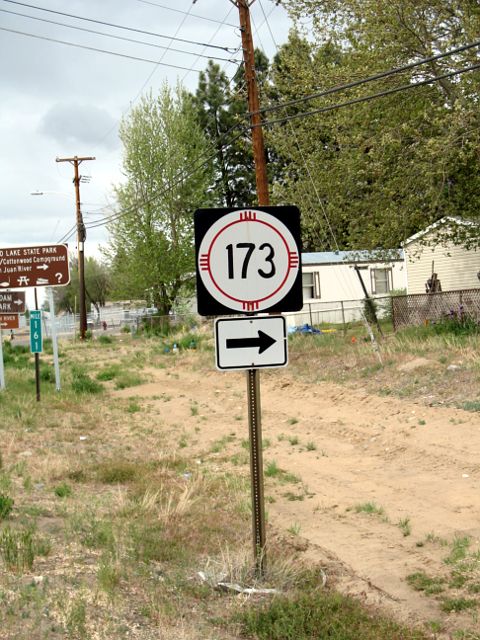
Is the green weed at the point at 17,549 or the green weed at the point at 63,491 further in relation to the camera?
the green weed at the point at 63,491

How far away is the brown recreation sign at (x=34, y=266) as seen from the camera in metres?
18.3

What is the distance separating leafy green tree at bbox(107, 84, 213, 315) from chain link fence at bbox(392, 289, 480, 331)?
23.2 meters

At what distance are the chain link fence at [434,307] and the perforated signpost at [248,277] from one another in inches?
623

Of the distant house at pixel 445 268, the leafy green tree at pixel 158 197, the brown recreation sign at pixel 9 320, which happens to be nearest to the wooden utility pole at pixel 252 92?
the brown recreation sign at pixel 9 320

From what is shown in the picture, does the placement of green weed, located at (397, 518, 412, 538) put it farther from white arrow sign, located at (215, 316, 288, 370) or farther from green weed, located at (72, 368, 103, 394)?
green weed, located at (72, 368, 103, 394)

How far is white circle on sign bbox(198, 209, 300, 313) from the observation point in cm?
556

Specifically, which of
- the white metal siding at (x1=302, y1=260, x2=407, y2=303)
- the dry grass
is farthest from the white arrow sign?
the white metal siding at (x1=302, y1=260, x2=407, y2=303)

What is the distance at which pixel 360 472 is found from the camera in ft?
35.6

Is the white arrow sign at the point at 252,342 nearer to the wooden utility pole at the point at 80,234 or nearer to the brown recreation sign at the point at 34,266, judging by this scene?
the brown recreation sign at the point at 34,266

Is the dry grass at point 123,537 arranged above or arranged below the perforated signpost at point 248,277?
below

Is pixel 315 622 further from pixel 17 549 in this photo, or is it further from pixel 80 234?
pixel 80 234

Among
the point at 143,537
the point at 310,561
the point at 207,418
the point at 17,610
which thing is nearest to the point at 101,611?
the point at 17,610

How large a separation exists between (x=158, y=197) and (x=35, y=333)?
2728 centimetres

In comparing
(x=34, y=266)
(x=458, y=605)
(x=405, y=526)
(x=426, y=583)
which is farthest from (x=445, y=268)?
(x=458, y=605)
